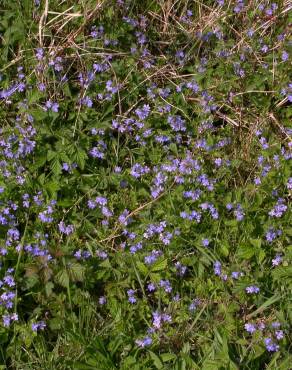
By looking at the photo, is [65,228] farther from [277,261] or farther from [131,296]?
[277,261]

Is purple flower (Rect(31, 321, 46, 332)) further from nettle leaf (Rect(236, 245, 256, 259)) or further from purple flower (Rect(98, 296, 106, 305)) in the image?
nettle leaf (Rect(236, 245, 256, 259))

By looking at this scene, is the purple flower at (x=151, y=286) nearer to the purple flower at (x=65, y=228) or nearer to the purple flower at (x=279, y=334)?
the purple flower at (x=65, y=228)

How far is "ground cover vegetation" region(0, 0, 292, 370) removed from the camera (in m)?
3.49

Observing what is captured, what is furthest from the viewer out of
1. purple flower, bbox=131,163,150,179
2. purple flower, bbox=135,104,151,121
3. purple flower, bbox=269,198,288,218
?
purple flower, bbox=135,104,151,121

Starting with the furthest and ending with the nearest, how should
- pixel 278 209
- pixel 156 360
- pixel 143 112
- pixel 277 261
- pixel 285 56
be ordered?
pixel 285 56 → pixel 143 112 → pixel 278 209 → pixel 277 261 → pixel 156 360

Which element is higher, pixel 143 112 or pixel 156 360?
pixel 143 112

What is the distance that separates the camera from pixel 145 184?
4168mm

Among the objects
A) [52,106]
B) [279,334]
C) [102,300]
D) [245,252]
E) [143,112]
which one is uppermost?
[52,106]

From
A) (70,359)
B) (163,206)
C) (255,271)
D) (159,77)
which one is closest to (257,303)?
→ (255,271)

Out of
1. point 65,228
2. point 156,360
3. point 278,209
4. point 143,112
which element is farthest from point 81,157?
point 156,360

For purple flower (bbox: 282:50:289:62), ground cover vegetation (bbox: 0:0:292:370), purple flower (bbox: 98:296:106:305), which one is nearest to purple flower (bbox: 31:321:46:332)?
ground cover vegetation (bbox: 0:0:292:370)

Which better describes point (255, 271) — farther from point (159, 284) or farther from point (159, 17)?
point (159, 17)

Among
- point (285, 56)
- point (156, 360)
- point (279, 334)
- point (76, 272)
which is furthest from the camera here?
point (285, 56)

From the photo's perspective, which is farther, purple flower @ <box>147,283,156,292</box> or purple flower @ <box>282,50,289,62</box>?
purple flower @ <box>282,50,289,62</box>
